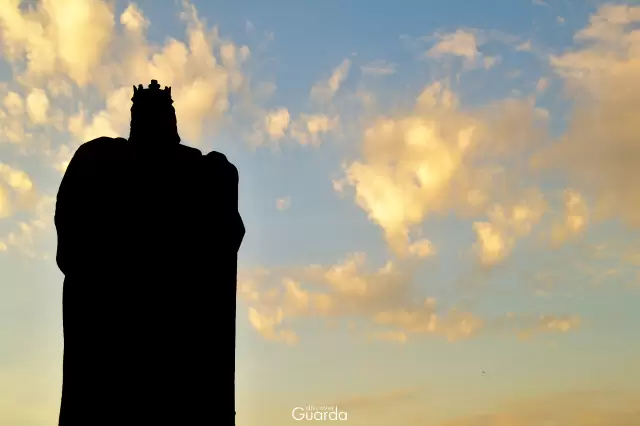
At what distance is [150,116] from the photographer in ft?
58.6

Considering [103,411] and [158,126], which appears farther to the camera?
[158,126]

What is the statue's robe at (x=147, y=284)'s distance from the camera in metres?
16.0

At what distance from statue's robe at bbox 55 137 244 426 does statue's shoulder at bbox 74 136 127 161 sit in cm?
3

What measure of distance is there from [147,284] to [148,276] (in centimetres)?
19

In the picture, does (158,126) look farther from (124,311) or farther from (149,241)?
(124,311)

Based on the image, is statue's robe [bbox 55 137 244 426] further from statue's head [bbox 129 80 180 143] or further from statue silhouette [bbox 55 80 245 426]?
statue's head [bbox 129 80 180 143]

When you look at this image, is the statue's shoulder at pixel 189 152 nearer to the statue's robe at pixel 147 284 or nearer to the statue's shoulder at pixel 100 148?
the statue's robe at pixel 147 284

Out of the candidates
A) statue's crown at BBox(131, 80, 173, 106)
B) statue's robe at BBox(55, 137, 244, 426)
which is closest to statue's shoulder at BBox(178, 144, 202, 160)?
statue's robe at BBox(55, 137, 244, 426)

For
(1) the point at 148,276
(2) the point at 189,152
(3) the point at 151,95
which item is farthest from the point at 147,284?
(3) the point at 151,95

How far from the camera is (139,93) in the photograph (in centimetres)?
1791

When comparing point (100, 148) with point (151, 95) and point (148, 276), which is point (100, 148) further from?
point (148, 276)

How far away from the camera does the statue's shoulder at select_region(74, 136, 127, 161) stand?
1739cm

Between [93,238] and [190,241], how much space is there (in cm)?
228

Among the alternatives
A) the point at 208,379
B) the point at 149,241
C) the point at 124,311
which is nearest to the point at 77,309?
the point at 124,311
